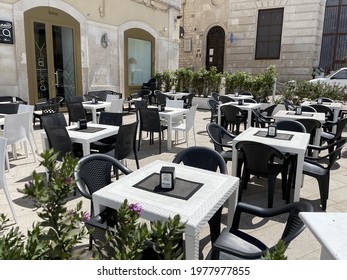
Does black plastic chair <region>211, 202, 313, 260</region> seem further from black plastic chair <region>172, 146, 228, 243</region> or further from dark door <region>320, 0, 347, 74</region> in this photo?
dark door <region>320, 0, 347, 74</region>

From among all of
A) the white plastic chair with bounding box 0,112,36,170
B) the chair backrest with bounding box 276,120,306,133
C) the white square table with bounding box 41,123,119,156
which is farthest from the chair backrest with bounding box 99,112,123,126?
the chair backrest with bounding box 276,120,306,133

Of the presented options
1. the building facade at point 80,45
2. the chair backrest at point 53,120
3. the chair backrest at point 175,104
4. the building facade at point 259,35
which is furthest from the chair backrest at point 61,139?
the building facade at point 259,35

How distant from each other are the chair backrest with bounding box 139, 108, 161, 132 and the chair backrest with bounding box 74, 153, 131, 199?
8.18 ft

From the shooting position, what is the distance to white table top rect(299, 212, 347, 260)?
1.17 m

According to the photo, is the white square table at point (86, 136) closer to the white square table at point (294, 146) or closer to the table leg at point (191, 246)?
the white square table at point (294, 146)

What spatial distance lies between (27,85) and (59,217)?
24.8 feet

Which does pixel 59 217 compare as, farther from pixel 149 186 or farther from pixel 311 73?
pixel 311 73

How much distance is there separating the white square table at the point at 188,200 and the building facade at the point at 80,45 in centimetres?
665

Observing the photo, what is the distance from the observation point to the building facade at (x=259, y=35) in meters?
14.9

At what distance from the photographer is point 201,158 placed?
2.60 metres

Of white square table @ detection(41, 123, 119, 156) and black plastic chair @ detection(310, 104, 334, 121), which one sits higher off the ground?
black plastic chair @ detection(310, 104, 334, 121)

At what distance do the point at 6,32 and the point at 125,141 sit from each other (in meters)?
5.47

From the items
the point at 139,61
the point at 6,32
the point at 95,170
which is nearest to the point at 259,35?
the point at 139,61
